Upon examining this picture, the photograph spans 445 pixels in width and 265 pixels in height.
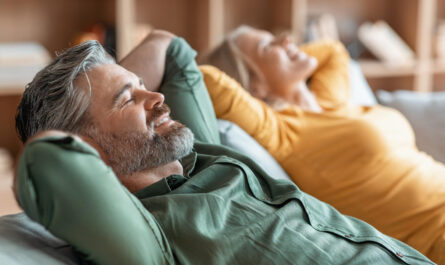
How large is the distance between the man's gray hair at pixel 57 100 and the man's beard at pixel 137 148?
5cm

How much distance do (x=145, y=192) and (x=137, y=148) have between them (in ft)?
0.33

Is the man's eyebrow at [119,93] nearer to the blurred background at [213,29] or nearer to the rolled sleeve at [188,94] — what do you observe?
the rolled sleeve at [188,94]

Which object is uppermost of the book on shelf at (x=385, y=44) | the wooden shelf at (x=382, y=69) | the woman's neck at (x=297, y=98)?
the woman's neck at (x=297, y=98)

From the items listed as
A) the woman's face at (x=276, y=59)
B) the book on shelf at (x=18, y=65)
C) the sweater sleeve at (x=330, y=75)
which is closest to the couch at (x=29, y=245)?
the woman's face at (x=276, y=59)

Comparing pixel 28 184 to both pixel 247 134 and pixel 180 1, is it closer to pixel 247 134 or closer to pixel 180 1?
pixel 247 134

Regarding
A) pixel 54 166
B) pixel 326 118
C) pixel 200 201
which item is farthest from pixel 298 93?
pixel 54 166

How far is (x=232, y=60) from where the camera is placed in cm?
226

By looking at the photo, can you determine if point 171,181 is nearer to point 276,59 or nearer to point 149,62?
point 149,62

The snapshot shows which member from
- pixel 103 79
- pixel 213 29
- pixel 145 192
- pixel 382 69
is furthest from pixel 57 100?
pixel 382 69

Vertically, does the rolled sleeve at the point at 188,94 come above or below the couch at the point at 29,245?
above

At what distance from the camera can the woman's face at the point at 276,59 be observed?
2.30m

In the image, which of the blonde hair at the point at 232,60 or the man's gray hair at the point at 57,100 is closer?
the man's gray hair at the point at 57,100

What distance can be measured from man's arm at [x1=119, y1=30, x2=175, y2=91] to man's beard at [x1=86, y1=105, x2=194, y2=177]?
1.18 ft

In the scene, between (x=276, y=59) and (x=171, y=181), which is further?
(x=276, y=59)
